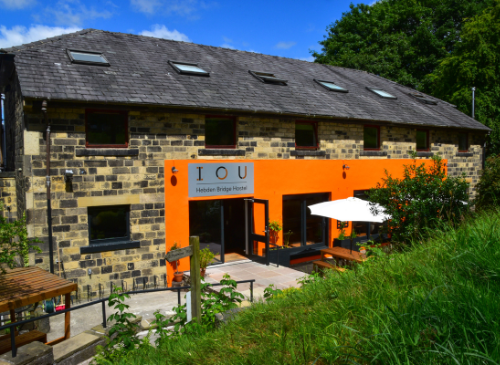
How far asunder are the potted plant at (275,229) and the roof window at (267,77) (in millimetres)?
5485

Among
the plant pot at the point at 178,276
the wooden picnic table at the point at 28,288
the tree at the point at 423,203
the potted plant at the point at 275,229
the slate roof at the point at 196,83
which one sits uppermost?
the slate roof at the point at 196,83

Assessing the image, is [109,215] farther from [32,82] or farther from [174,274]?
[32,82]

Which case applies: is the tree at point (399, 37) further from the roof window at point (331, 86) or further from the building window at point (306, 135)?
the building window at point (306, 135)

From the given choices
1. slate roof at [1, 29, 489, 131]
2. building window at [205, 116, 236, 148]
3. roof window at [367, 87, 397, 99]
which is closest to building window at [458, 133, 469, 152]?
slate roof at [1, 29, 489, 131]

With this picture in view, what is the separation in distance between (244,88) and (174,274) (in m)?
6.57

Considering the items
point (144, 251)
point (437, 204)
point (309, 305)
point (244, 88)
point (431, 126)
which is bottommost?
point (144, 251)

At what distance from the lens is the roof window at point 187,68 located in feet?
40.7

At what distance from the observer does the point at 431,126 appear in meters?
16.0

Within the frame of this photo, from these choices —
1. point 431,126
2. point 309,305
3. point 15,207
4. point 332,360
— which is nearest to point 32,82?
point 15,207

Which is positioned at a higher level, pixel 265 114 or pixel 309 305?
pixel 265 114

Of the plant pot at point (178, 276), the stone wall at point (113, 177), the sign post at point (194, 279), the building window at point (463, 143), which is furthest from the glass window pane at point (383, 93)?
the sign post at point (194, 279)

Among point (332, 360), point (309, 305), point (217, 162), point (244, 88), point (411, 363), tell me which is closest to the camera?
point (411, 363)

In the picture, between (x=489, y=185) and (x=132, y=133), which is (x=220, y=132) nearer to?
(x=132, y=133)

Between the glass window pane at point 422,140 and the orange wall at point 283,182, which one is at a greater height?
the glass window pane at point 422,140
